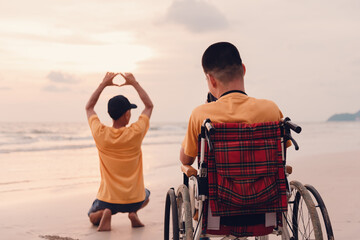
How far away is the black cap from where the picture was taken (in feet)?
13.8

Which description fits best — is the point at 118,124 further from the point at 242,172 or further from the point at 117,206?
the point at 242,172

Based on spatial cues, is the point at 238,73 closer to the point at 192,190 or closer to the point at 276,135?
the point at 276,135

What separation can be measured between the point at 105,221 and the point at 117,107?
1165 millimetres

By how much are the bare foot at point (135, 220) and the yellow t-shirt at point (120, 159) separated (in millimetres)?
283

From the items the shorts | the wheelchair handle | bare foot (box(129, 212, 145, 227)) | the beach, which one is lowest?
the beach

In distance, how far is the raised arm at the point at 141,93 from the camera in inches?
160

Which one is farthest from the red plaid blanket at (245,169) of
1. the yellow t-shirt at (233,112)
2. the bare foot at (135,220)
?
the bare foot at (135,220)

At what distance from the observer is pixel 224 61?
252 centimetres

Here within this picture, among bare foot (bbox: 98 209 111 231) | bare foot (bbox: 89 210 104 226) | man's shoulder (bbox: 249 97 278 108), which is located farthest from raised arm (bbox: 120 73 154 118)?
man's shoulder (bbox: 249 97 278 108)

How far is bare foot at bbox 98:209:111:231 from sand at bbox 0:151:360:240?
0.06 m

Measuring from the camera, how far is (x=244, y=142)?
2338 mm

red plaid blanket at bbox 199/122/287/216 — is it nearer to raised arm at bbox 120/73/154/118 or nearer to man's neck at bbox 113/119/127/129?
raised arm at bbox 120/73/154/118

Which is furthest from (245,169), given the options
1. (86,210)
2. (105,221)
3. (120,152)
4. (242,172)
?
(86,210)

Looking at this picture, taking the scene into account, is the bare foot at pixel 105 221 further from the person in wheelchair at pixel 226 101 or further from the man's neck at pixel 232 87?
the man's neck at pixel 232 87
